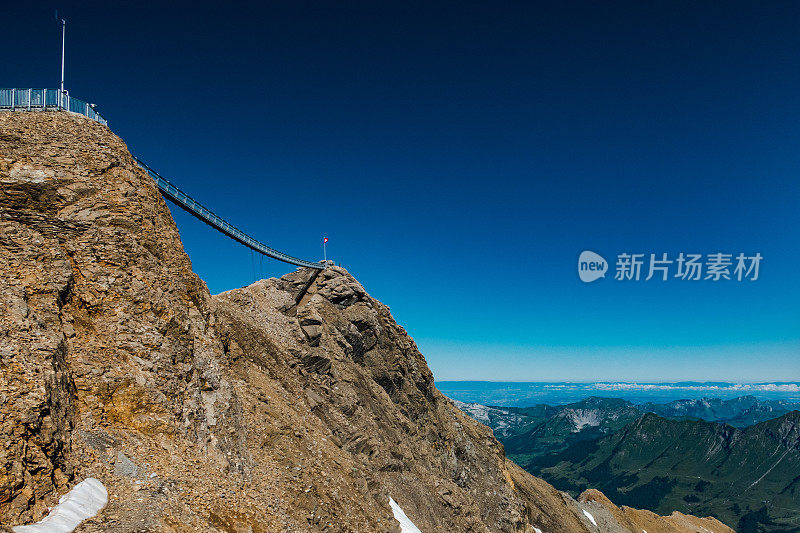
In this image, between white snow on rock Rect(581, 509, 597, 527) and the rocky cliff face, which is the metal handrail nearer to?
the rocky cliff face

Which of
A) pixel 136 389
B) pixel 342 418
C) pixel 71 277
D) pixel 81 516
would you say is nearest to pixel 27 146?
pixel 71 277

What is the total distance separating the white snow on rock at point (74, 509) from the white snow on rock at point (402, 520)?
22.2 m

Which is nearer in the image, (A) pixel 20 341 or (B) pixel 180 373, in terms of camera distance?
(A) pixel 20 341

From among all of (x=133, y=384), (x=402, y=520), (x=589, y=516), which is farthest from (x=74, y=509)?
(x=589, y=516)

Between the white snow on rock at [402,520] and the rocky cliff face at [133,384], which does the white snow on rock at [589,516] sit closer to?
the rocky cliff face at [133,384]

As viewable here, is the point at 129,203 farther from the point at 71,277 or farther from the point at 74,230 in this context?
the point at 71,277

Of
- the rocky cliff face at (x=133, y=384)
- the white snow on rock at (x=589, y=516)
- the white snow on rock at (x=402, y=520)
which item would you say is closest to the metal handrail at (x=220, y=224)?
the rocky cliff face at (x=133, y=384)

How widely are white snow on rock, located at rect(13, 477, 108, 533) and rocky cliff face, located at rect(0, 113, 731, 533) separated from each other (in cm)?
33

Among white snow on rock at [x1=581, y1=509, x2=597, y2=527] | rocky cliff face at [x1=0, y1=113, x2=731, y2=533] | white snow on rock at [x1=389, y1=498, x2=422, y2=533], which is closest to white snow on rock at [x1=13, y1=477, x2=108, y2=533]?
rocky cliff face at [x1=0, y1=113, x2=731, y2=533]

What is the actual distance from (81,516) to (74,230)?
41.2ft

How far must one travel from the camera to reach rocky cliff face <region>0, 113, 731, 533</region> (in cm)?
1383

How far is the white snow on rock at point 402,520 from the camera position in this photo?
31.2m

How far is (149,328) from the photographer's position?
19.2m

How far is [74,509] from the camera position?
12.5m
